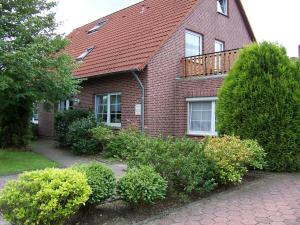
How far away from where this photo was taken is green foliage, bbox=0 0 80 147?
964 centimetres

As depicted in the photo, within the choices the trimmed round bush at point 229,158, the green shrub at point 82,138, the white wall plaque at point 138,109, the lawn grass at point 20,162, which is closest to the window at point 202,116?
the white wall plaque at point 138,109

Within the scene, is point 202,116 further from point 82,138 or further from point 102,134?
point 82,138

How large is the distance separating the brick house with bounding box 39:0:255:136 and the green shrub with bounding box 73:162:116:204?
722cm

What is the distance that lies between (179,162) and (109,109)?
902 cm

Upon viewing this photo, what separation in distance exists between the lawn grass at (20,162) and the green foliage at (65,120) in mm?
1685

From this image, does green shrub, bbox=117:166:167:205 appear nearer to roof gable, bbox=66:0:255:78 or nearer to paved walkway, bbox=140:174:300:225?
paved walkway, bbox=140:174:300:225

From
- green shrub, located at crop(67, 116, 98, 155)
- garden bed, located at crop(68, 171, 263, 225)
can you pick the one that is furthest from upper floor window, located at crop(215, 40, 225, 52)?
garden bed, located at crop(68, 171, 263, 225)

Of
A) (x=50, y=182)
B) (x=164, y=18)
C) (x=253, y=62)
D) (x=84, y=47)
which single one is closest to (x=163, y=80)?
(x=164, y=18)

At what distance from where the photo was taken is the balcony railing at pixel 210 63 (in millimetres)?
12742

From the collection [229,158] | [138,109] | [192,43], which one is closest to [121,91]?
[138,109]

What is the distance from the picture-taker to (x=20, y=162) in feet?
35.3

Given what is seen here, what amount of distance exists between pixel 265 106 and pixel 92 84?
880 cm

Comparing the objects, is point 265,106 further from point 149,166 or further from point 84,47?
point 84,47

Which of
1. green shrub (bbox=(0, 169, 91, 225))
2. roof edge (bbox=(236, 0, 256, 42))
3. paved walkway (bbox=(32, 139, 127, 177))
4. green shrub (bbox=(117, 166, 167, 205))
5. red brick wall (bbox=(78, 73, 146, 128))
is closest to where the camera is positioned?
green shrub (bbox=(0, 169, 91, 225))
